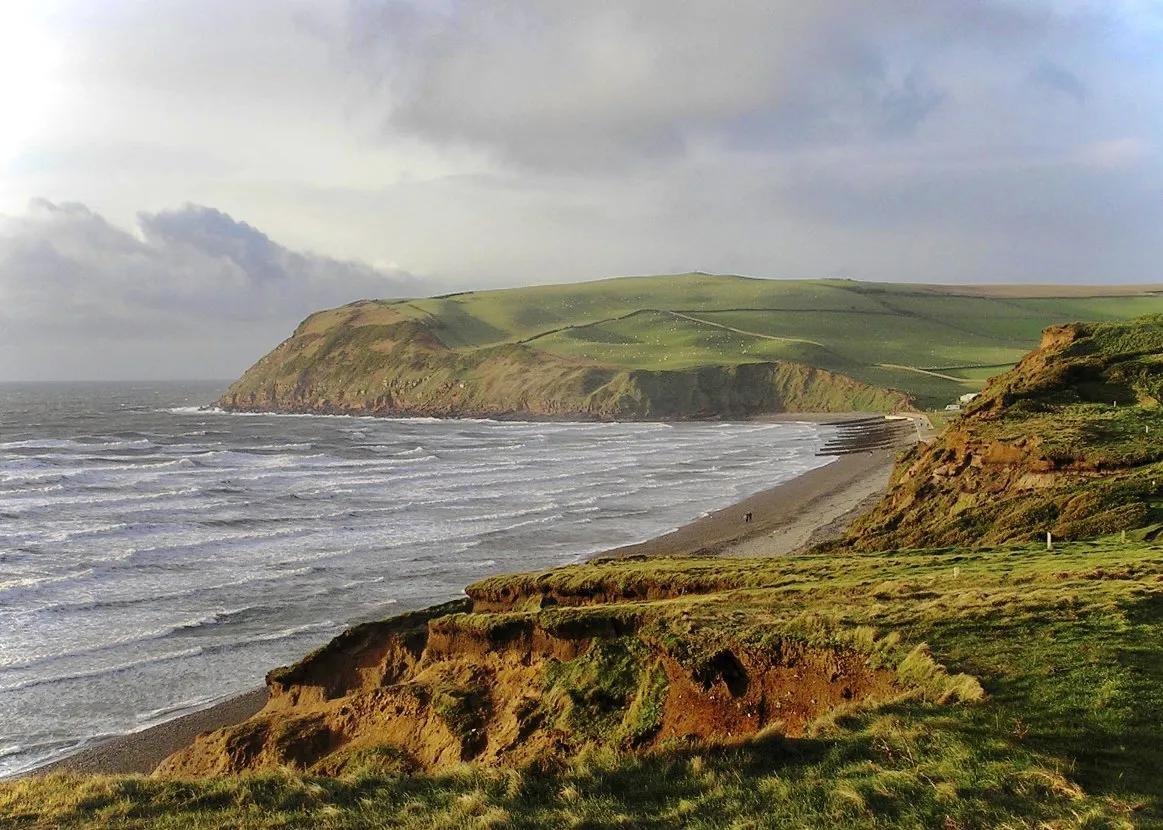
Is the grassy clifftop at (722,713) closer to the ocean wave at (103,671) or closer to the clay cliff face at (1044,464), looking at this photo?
the clay cliff face at (1044,464)

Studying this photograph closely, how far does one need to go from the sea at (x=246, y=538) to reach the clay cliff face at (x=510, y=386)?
189 feet

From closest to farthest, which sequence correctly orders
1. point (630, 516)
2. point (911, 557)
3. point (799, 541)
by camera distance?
point (911, 557)
point (799, 541)
point (630, 516)

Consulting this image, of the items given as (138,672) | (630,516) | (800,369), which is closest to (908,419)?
(800,369)

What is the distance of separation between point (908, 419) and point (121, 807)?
117 metres

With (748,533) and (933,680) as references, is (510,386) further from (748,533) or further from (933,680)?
(933,680)

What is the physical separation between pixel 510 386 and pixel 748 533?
12994 cm

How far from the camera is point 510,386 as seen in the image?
171125 millimetres

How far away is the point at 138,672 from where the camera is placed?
82.7 ft

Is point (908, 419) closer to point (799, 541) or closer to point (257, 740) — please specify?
point (799, 541)

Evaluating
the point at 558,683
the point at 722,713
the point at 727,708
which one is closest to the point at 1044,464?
the point at 727,708

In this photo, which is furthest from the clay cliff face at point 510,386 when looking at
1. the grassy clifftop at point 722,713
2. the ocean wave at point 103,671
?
the grassy clifftop at point 722,713

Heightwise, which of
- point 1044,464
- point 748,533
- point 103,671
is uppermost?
point 1044,464

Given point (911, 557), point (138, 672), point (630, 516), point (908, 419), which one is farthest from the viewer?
point (908, 419)

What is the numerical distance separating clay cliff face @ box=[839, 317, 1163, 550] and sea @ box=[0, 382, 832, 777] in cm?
1441
